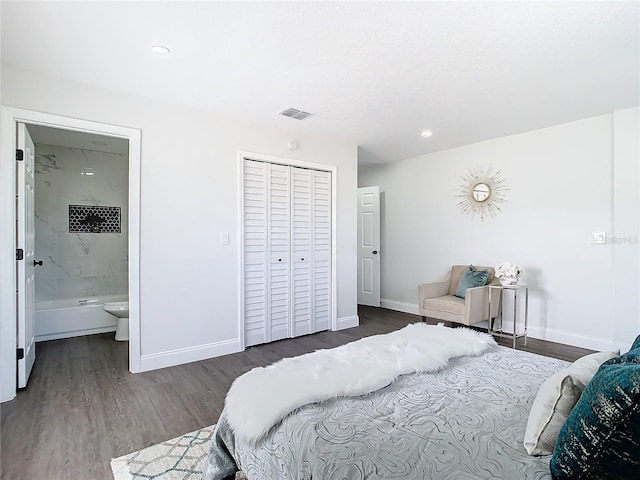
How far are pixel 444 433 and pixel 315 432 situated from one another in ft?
1.36

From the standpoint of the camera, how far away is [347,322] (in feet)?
15.1

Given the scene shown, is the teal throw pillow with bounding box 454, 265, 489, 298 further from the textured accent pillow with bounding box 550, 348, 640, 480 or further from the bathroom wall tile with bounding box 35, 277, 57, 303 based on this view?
the bathroom wall tile with bounding box 35, 277, 57, 303

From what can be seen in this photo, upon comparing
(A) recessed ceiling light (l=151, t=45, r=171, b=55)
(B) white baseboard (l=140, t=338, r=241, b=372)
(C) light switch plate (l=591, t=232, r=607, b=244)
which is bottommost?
(B) white baseboard (l=140, t=338, r=241, b=372)

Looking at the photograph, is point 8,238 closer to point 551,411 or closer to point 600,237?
point 551,411

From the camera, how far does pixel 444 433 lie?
1122 mm

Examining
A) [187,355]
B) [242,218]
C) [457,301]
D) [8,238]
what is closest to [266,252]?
[242,218]

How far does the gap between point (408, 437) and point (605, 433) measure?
1.69 ft

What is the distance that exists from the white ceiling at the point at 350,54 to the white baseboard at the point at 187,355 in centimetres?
233

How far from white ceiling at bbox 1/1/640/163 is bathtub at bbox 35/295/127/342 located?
2778 millimetres

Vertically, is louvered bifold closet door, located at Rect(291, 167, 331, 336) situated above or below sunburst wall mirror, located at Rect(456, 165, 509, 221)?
below

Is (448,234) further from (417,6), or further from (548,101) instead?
(417,6)

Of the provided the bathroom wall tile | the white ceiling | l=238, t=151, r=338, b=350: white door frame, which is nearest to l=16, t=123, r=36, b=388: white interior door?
the white ceiling

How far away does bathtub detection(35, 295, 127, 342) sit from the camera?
4.06m

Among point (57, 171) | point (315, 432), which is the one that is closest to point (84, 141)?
point (57, 171)
